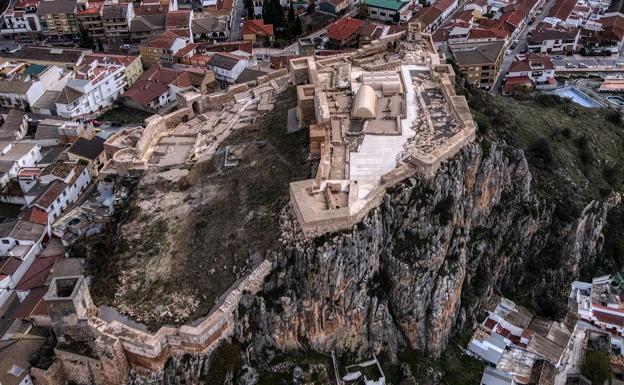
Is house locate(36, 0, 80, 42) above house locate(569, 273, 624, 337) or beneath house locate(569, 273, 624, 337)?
above

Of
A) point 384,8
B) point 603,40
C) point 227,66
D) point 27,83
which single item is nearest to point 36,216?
point 27,83

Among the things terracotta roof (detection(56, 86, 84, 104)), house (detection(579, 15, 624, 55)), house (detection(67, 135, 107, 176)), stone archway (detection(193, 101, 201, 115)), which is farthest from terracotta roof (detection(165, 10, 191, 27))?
house (detection(579, 15, 624, 55))

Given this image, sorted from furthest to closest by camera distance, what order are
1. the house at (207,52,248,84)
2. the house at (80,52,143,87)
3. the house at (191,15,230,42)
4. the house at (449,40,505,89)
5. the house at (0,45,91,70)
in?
the house at (191,15,230,42), the house at (0,45,91,70), the house at (449,40,505,89), the house at (80,52,143,87), the house at (207,52,248,84)

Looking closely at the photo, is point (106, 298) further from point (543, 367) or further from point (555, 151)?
point (555, 151)

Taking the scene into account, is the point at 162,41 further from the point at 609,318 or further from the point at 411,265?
the point at 609,318

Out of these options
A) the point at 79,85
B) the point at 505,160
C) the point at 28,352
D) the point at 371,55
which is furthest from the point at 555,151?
the point at 79,85

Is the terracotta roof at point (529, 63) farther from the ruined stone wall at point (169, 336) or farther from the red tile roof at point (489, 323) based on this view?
the ruined stone wall at point (169, 336)

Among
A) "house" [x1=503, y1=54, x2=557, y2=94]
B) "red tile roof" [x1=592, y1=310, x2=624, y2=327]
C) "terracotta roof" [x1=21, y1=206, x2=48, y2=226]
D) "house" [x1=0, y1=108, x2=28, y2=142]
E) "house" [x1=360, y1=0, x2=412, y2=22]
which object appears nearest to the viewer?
"red tile roof" [x1=592, y1=310, x2=624, y2=327]

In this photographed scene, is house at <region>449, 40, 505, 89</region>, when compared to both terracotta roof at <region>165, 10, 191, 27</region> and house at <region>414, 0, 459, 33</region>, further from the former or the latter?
terracotta roof at <region>165, 10, 191, 27</region>
